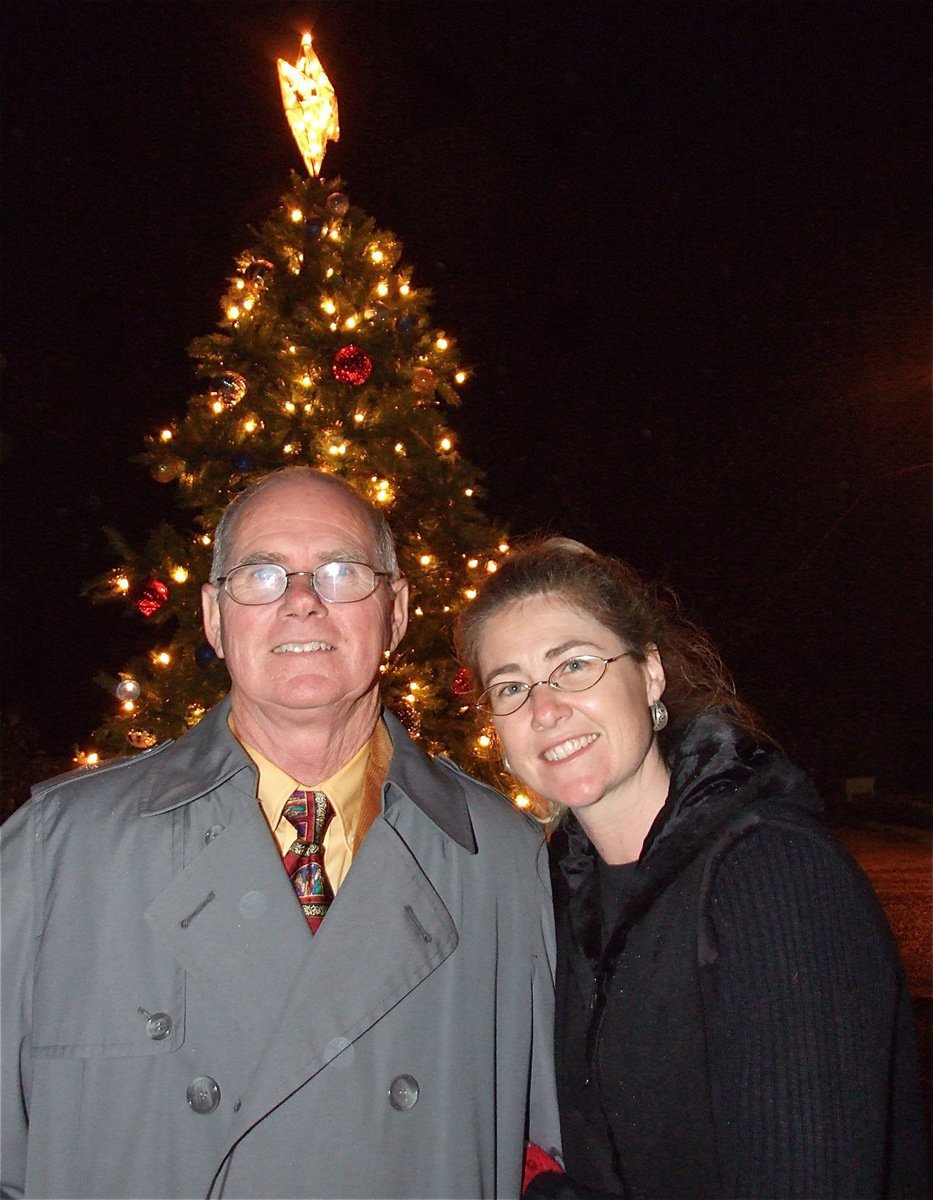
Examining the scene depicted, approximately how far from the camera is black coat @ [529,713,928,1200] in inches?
60.3

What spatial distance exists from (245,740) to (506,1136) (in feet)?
3.71

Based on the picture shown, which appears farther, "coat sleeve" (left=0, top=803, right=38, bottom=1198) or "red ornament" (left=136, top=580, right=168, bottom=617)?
"red ornament" (left=136, top=580, right=168, bottom=617)

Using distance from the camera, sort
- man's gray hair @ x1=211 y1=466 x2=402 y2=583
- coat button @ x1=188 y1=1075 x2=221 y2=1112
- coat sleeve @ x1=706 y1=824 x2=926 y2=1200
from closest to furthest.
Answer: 1. coat sleeve @ x1=706 y1=824 x2=926 y2=1200
2. coat button @ x1=188 y1=1075 x2=221 y2=1112
3. man's gray hair @ x1=211 y1=466 x2=402 y2=583

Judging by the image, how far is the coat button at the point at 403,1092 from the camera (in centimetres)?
187

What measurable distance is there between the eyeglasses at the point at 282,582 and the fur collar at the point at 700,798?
35.9 inches

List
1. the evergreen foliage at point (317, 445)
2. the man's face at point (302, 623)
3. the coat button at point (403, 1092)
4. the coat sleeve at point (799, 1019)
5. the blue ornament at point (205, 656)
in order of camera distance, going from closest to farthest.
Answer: the coat sleeve at point (799, 1019)
the coat button at point (403, 1092)
the man's face at point (302, 623)
the blue ornament at point (205, 656)
the evergreen foliage at point (317, 445)

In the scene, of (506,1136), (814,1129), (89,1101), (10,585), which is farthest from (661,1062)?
(10,585)

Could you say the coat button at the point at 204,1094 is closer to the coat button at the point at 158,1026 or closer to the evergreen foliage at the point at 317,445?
the coat button at the point at 158,1026

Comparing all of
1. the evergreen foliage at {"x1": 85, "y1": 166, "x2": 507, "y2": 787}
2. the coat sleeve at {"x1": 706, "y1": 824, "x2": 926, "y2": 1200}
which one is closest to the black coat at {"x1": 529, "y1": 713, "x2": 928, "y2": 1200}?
the coat sleeve at {"x1": 706, "y1": 824, "x2": 926, "y2": 1200}

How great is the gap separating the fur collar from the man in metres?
0.38

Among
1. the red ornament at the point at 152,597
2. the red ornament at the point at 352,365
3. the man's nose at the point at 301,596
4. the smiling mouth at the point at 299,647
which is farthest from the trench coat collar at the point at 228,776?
the red ornament at the point at 352,365

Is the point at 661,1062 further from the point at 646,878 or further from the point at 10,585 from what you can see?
the point at 10,585

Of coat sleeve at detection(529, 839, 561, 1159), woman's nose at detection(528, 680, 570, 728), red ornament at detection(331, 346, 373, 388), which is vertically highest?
red ornament at detection(331, 346, 373, 388)

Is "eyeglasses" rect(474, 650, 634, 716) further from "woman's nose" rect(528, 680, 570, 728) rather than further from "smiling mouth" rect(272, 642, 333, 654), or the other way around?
"smiling mouth" rect(272, 642, 333, 654)
